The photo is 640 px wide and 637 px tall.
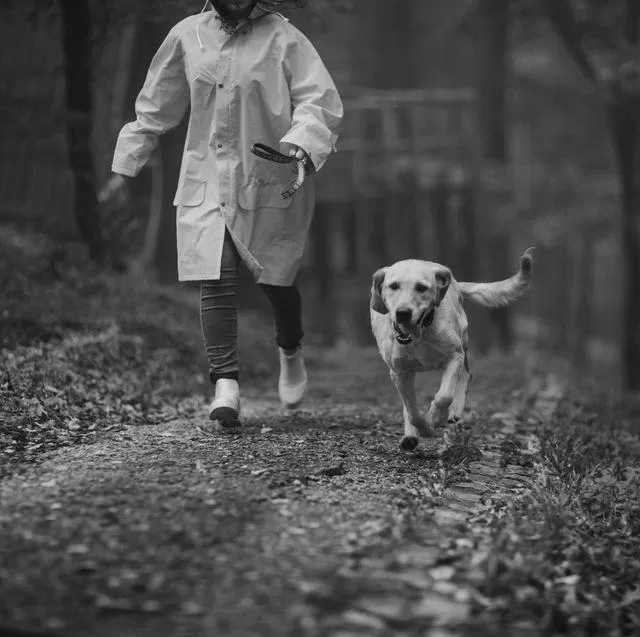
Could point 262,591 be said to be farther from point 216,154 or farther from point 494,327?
point 494,327

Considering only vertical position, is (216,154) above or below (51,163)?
below

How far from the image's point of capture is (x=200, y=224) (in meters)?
5.87

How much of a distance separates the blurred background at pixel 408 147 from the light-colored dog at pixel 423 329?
2951 millimetres

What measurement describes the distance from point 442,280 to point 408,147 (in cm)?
1467

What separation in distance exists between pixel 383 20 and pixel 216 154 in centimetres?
2150

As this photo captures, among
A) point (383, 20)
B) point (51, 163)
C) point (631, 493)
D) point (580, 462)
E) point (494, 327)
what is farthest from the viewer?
point (383, 20)

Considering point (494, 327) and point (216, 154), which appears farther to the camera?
point (494, 327)

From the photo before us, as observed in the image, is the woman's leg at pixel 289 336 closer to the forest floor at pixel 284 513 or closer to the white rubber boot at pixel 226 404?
the forest floor at pixel 284 513

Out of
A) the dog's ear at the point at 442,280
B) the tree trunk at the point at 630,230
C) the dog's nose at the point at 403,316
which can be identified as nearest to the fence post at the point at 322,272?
the tree trunk at the point at 630,230

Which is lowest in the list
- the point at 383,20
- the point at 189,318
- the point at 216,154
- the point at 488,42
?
the point at 189,318

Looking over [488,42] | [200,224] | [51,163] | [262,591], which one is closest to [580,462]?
[200,224]

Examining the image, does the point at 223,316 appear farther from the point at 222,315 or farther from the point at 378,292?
the point at 378,292

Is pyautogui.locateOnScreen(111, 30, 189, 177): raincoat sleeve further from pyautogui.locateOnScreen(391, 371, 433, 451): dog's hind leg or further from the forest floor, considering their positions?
pyautogui.locateOnScreen(391, 371, 433, 451): dog's hind leg

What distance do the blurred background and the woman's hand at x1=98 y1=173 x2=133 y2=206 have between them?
123mm
